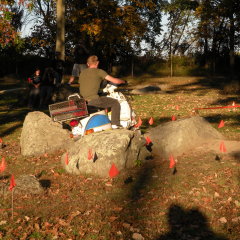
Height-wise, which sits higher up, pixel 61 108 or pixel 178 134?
pixel 61 108

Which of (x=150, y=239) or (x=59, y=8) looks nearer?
(x=150, y=239)

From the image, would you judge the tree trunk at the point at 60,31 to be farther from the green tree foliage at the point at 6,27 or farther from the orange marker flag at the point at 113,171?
the orange marker flag at the point at 113,171

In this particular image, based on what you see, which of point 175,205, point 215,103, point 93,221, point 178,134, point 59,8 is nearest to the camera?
point 93,221

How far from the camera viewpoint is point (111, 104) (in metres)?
9.26

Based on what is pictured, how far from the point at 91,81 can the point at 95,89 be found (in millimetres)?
209

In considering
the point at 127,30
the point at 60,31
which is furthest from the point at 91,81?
the point at 127,30

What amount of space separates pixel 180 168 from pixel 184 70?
3815 cm

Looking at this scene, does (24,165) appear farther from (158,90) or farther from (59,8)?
(158,90)

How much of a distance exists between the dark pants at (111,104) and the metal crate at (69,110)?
1.87 ft

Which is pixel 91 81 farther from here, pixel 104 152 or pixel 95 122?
pixel 104 152

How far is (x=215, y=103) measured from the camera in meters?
20.3

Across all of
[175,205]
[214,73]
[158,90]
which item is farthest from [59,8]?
[214,73]

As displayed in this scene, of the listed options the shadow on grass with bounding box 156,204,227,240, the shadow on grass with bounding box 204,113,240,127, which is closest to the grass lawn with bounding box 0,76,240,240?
the shadow on grass with bounding box 156,204,227,240

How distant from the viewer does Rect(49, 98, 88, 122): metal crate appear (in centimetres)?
860
